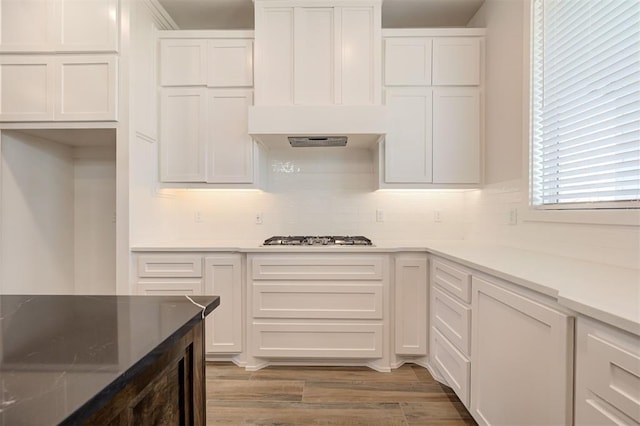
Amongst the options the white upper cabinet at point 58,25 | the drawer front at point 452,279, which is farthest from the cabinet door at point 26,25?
the drawer front at point 452,279

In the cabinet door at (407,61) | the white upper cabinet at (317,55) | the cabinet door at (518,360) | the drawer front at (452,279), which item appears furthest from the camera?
the cabinet door at (407,61)

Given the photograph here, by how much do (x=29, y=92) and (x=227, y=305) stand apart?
2099 millimetres

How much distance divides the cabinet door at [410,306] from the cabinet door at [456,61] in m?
1.50

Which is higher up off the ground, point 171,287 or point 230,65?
point 230,65

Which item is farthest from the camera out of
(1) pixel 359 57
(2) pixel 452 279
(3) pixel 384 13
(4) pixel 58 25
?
(3) pixel 384 13

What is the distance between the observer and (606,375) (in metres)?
0.81

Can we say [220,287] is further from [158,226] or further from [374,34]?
[374,34]

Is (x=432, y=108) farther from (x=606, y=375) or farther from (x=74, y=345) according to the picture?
(x=74, y=345)

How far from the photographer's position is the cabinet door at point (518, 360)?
0.99m

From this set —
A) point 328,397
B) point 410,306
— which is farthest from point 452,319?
point 328,397

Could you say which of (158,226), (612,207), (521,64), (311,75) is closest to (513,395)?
(612,207)

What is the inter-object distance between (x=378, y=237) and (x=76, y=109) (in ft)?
8.55

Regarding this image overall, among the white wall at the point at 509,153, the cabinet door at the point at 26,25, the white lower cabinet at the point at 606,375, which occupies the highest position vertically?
the cabinet door at the point at 26,25

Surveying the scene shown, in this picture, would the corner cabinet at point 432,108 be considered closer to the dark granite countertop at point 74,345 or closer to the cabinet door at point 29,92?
the dark granite countertop at point 74,345
